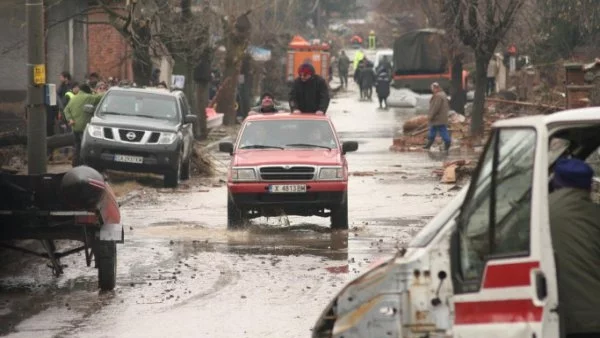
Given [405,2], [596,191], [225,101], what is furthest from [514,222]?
[405,2]

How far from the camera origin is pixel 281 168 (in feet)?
63.8

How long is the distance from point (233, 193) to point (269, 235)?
74 cm

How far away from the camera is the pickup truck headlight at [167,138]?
26.4 meters

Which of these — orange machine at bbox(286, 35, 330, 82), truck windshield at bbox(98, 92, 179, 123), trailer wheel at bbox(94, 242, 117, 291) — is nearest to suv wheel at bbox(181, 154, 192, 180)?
truck windshield at bbox(98, 92, 179, 123)

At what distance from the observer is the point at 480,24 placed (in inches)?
1489

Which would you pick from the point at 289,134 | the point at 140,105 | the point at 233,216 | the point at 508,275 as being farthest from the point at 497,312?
the point at 140,105

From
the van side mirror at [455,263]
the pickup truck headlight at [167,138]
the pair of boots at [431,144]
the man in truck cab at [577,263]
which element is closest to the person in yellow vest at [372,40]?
the pair of boots at [431,144]

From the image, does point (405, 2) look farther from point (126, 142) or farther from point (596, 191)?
point (596, 191)

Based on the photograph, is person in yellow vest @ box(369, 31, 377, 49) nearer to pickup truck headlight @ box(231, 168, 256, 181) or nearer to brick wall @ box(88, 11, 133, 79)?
brick wall @ box(88, 11, 133, 79)

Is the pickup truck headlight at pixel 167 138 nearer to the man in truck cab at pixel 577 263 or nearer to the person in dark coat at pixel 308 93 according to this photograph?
the person in dark coat at pixel 308 93

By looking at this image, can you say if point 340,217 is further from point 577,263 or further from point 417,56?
point 417,56

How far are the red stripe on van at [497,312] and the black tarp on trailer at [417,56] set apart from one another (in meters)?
53.8

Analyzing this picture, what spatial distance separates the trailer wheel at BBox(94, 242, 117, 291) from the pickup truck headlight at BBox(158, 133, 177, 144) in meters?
12.2

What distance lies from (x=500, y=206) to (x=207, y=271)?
28.9 feet
